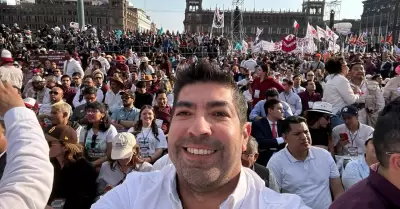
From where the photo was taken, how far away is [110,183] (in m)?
3.73

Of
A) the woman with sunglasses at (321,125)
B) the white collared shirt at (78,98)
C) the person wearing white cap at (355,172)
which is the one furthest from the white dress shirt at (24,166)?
the white collared shirt at (78,98)

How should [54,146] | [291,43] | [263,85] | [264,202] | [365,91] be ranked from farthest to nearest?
[291,43], [263,85], [365,91], [54,146], [264,202]

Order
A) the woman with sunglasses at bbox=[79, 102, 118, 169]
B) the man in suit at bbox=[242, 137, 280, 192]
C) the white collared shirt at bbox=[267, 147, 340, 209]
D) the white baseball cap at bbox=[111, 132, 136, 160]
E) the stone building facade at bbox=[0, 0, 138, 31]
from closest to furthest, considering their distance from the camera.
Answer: the man in suit at bbox=[242, 137, 280, 192] → the white collared shirt at bbox=[267, 147, 340, 209] → the white baseball cap at bbox=[111, 132, 136, 160] → the woman with sunglasses at bbox=[79, 102, 118, 169] → the stone building facade at bbox=[0, 0, 138, 31]

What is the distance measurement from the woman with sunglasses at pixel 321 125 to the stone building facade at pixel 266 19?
92428 millimetres

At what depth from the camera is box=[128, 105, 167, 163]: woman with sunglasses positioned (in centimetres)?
480

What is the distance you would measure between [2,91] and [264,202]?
123 cm

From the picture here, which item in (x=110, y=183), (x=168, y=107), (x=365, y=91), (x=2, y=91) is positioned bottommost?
(x=110, y=183)

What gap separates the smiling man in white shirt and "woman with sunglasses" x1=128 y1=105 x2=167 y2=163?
3216 mm

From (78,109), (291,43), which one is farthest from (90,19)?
(78,109)

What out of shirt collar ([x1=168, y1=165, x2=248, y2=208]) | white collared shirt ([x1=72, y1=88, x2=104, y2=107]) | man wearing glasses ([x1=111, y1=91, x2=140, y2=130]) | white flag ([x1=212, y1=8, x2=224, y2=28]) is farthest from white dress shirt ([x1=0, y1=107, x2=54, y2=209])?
white flag ([x1=212, y1=8, x2=224, y2=28])

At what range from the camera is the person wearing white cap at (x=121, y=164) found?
3719 millimetres

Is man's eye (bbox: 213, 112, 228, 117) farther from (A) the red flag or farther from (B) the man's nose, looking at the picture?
(A) the red flag

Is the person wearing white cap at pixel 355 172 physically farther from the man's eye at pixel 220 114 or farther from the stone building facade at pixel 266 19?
the stone building facade at pixel 266 19

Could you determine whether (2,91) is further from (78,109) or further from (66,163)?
(78,109)
